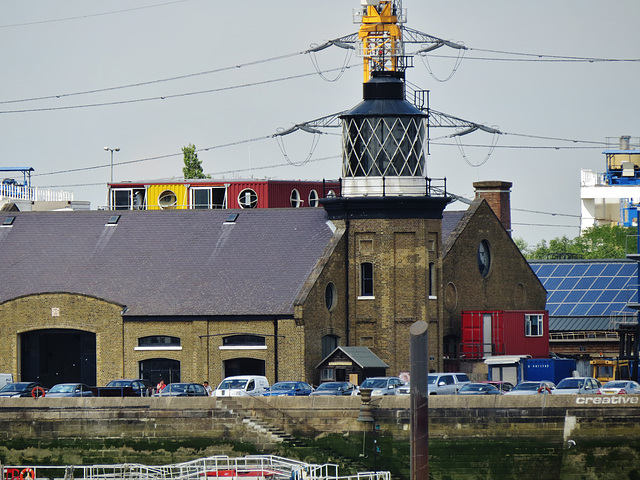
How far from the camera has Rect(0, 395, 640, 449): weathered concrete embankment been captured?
54.8 meters

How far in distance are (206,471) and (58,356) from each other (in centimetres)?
1995

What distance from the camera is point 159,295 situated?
7044 centimetres

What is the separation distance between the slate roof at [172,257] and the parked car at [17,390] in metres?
6.61

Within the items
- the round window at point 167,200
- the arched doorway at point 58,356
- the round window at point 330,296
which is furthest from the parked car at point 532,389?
the round window at point 167,200

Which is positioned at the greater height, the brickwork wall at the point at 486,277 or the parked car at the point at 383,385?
the brickwork wall at the point at 486,277

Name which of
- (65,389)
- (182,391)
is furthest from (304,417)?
(65,389)

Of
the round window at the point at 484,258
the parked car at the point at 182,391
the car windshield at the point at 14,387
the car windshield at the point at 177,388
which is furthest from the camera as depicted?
the round window at the point at 484,258

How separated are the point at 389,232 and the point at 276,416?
14776 millimetres

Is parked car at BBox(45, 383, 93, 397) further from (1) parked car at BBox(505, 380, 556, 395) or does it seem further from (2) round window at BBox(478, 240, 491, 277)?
(2) round window at BBox(478, 240, 491, 277)

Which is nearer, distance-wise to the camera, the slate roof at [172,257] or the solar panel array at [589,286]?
the slate roof at [172,257]

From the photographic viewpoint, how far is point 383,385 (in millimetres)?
61031

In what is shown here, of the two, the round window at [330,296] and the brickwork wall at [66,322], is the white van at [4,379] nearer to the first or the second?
the brickwork wall at [66,322]

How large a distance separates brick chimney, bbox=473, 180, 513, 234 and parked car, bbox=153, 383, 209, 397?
96.7 feet

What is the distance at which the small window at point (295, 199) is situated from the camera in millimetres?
85250
